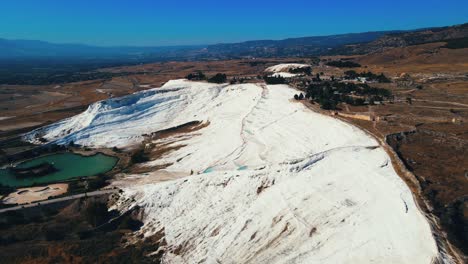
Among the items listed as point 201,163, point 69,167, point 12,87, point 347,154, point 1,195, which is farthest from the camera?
point 12,87

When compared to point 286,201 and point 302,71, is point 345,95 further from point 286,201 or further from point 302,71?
point 302,71

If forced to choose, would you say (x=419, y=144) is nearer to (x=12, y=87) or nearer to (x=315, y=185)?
(x=315, y=185)

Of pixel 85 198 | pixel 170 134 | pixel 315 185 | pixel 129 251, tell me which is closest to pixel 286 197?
pixel 315 185

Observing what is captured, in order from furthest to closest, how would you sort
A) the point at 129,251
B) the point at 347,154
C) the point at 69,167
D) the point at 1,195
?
the point at 69,167, the point at 1,195, the point at 347,154, the point at 129,251

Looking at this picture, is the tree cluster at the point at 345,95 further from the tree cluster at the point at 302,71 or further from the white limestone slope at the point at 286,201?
the tree cluster at the point at 302,71

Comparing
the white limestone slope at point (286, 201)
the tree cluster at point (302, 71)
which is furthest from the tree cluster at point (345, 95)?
the tree cluster at point (302, 71)

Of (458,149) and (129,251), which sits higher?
(458,149)

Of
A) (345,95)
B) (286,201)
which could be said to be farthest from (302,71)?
(286,201)

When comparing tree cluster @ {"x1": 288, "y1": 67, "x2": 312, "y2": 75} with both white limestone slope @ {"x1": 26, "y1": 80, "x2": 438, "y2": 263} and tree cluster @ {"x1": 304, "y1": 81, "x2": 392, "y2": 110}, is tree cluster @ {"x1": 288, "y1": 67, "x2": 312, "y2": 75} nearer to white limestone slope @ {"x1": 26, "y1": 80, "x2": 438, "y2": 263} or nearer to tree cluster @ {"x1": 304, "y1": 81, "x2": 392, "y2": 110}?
tree cluster @ {"x1": 304, "y1": 81, "x2": 392, "y2": 110}
